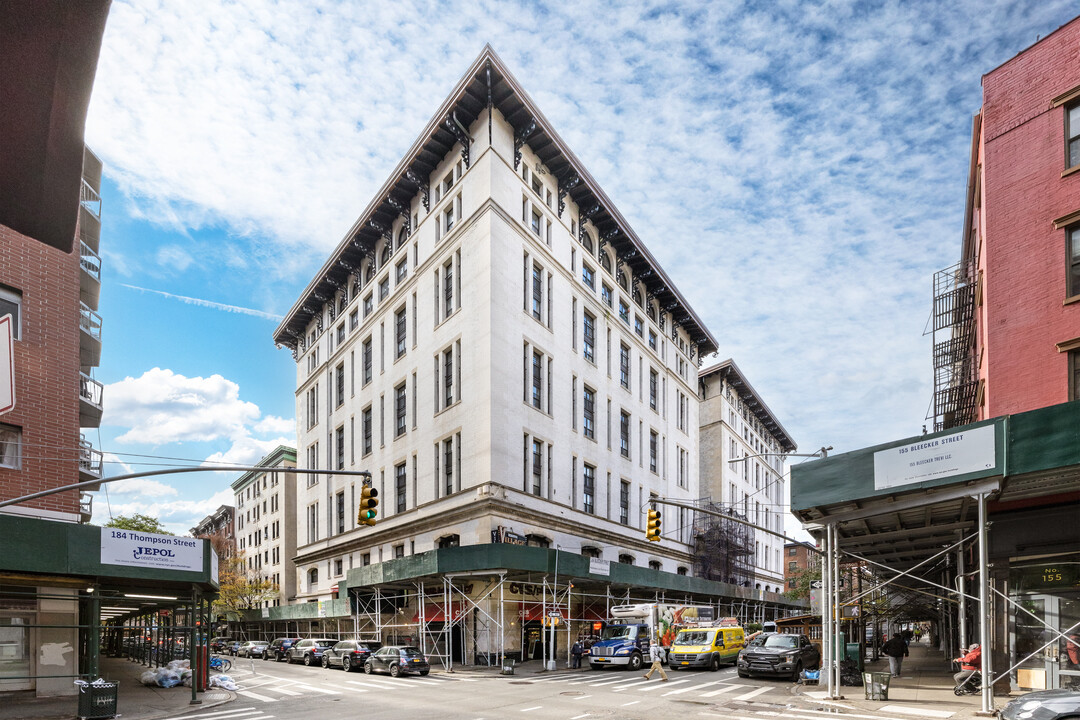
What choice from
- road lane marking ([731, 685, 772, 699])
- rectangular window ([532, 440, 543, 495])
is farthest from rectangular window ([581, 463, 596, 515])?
road lane marking ([731, 685, 772, 699])

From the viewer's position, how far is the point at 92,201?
34.1 metres

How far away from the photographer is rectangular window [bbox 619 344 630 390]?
58.5 m

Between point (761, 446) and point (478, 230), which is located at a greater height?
point (478, 230)

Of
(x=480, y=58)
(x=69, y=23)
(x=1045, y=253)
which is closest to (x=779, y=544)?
(x=480, y=58)

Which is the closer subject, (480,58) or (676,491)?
(480,58)

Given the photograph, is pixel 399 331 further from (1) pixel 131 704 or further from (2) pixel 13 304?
(1) pixel 131 704

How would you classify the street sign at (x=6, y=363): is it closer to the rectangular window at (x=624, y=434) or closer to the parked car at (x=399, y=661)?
the parked car at (x=399, y=661)

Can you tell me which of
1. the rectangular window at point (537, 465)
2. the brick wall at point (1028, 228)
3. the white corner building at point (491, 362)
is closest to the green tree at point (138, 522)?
the white corner building at point (491, 362)

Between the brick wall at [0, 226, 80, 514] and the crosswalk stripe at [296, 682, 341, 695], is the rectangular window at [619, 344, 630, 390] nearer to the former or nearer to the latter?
the crosswalk stripe at [296, 682, 341, 695]

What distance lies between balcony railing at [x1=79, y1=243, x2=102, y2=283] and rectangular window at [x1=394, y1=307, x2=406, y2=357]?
797 inches

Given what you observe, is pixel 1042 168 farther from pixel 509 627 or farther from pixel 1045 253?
pixel 509 627

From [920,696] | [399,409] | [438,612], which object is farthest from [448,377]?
[920,696]

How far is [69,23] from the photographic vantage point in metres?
2.79

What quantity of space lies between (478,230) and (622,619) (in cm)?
2231
